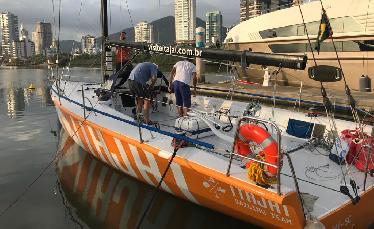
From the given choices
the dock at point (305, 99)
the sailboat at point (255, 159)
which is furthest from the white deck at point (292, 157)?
the dock at point (305, 99)

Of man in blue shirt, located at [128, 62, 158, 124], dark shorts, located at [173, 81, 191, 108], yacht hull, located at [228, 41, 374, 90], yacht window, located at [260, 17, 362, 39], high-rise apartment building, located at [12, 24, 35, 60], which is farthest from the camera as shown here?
high-rise apartment building, located at [12, 24, 35, 60]

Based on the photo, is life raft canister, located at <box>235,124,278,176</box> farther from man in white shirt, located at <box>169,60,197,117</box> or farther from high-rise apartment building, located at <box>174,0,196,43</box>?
high-rise apartment building, located at <box>174,0,196,43</box>

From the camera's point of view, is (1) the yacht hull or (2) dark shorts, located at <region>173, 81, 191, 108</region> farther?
(1) the yacht hull

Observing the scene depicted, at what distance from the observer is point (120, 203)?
571 centimetres

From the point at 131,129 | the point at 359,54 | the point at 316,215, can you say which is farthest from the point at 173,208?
the point at 359,54

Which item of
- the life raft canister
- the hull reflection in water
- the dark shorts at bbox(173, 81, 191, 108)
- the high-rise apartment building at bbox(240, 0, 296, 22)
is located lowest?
the hull reflection in water

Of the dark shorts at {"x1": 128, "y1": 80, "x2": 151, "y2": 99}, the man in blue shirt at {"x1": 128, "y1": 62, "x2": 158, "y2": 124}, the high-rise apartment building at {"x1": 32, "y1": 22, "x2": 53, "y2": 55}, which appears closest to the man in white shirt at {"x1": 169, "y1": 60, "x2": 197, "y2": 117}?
the man in blue shirt at {"x1": 128, "y1": 62, "x2": 158, "y2": 124}

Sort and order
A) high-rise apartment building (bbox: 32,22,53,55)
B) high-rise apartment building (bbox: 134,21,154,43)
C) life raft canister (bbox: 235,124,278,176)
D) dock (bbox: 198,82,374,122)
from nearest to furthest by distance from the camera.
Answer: life raft canister (bbox: 235,124,278,176) < dock (bbox: 198,82,374,122) < high-rise apartment building (bbox: 134,21,154,43) < high-rise apartment building (bbox: 32,22,53,55)

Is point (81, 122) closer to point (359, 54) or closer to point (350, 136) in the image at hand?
point (350, 136)

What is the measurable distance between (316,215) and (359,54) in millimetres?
11364

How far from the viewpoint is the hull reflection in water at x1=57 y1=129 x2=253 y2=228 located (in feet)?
16.6

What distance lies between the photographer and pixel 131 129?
5676 millimetres

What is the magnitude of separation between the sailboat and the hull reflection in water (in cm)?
34

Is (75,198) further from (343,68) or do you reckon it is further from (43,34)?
(43,34)
